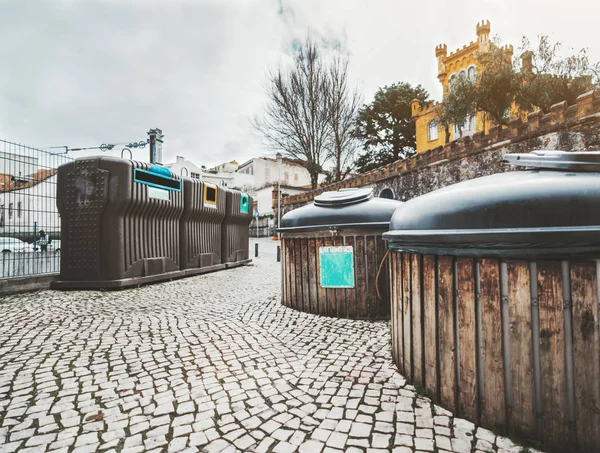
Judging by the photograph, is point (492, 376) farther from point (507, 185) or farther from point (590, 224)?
point (507, 185)

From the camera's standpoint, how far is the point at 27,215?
5.82m

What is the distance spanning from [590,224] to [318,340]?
2561 millimetres

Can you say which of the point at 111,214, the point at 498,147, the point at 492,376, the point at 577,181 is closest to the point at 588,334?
the point at 492,376

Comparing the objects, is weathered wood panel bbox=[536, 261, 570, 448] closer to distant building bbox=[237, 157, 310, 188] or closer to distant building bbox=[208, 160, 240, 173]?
distant building bbox=[237, 157, 310, 188]

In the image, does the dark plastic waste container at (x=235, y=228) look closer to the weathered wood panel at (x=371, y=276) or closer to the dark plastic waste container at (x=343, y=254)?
the dark plastic waste container at (x=343, y=254)

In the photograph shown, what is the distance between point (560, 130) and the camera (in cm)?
1074

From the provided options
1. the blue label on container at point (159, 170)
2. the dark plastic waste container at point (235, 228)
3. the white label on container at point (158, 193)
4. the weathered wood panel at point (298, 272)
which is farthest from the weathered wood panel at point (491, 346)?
the dark plastic waste container at point (235, 228)

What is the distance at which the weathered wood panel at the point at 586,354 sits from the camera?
159 cm

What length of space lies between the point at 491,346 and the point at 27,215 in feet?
24.2

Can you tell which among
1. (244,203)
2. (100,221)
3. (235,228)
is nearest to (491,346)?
(100,221)

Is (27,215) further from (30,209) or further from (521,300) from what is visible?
(521,300)

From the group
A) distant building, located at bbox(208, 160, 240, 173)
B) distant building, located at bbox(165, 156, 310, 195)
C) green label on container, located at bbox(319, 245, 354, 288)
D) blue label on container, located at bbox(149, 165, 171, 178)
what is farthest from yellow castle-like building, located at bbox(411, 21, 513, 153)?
distant building, located at bbox(208, 160, 240, 173)

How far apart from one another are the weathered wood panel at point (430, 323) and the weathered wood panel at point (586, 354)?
27.8 inches

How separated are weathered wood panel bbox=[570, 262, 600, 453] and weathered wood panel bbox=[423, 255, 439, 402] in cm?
71
